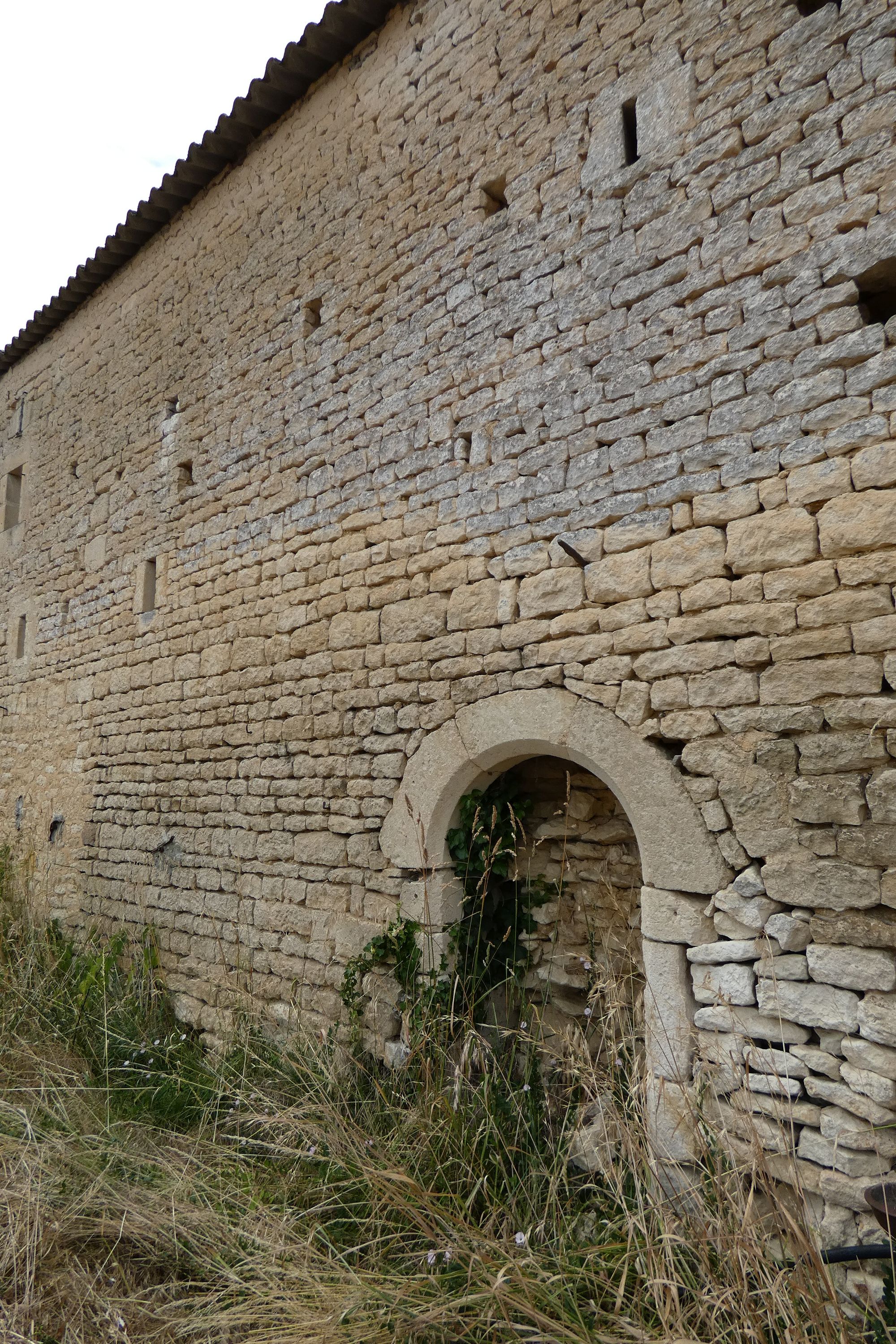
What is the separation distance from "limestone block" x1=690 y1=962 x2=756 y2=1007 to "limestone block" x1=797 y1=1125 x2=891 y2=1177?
416 mm

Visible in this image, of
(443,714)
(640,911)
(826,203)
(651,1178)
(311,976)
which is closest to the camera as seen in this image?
(651,1178)

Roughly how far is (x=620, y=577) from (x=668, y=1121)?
2.00m

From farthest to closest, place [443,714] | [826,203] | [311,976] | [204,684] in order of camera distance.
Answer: [204,684] < [311,976] < [443,714] < [826,203]

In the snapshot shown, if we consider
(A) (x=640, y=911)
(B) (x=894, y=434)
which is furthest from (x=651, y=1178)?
(B) (x=894, y=434)

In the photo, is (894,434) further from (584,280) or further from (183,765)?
(183,765)

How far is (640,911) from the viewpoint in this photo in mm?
3428

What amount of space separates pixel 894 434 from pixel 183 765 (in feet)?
14.8

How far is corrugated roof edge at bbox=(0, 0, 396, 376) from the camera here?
4.75 metres

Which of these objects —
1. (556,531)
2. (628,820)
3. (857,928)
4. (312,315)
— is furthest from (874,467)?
(312,315)

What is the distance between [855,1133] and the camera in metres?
2.48

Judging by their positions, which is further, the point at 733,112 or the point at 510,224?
the point at 510,224

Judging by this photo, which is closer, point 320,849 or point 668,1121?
point 668,1121

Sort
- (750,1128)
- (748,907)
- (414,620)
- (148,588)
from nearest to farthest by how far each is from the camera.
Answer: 1. (750,1128)
2. (748,907)
3. (414,620)
4. (148,588)

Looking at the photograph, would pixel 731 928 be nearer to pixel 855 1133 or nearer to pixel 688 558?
pixel 855 1133
